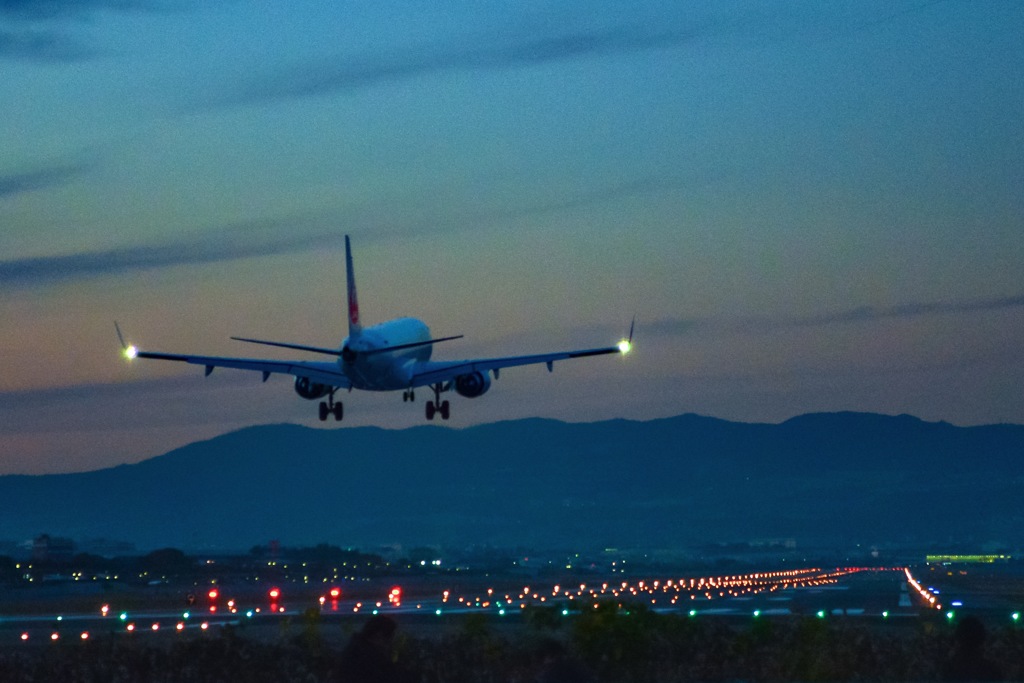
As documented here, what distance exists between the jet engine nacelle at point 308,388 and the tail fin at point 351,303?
3493 millimetres

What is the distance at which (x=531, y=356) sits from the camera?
276 feet

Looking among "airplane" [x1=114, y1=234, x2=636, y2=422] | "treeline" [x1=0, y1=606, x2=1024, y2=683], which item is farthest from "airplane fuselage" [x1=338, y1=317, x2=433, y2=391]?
"treeline" [x1=0, y1=606, x2=1024, y2=683]

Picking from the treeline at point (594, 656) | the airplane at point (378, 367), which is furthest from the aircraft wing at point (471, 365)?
the treeline at point (594, 656)

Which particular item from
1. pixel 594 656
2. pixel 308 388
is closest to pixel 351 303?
pixel 308 388

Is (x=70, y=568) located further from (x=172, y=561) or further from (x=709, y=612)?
(x=709, y=612)

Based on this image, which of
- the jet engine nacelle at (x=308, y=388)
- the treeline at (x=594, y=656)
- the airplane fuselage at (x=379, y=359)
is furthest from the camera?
the jet engine nacelle at (x=308, y=388)

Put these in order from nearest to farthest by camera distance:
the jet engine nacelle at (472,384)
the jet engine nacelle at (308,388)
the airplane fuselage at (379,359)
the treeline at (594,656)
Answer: the treeline at (594,656)
the airplane fuselage at (379,359)
the jet engine nacelle at (308,388)
the jet engine nacelle at (472,384)

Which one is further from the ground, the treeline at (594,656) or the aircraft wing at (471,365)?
the aircraft wing at (471,365)

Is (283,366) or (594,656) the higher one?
(283,366)

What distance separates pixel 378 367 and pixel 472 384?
20.4ft

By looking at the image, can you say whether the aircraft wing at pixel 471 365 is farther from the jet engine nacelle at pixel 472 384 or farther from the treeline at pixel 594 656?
the treeline at pixel 594 656

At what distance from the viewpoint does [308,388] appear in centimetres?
8356

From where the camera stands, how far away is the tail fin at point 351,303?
8231 cm

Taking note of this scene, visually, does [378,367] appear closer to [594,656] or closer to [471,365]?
[471,365]
